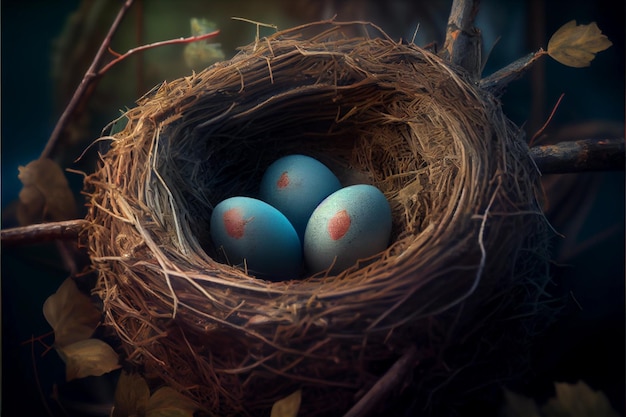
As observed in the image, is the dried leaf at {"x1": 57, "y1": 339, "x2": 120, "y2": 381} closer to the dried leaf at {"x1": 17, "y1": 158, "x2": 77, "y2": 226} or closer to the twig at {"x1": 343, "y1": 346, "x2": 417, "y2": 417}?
the dried leaf at {"x1": 17, "y1": 158, "x2": 77, "y2": 226}

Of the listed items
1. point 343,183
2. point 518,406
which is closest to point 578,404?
point 518,406

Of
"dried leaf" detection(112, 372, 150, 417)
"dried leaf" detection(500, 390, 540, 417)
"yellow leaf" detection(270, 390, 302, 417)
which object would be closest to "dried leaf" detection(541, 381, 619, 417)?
"dried leaf" detection(500, 390, 540, 417)

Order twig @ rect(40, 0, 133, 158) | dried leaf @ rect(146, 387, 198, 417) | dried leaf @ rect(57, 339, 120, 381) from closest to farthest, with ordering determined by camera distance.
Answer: dried leaf @ rect(146, 387, 198, 417), dried leaf @ rect(57, 339, 120, 381), twig @ rect(40, 0, 133, 158)

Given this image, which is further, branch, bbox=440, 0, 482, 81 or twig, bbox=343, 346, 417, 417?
branch, bbox=440, 0, 482, 81

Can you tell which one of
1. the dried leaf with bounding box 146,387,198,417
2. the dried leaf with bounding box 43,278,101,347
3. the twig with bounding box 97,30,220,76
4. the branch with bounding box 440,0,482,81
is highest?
the twig with bounding box 97,30,220,76

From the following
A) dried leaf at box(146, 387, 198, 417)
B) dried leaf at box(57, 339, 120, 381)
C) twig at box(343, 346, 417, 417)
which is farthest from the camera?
dried leaf at box(57, 339, 120, 381)

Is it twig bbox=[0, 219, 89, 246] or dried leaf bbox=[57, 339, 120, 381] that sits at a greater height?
twig bbox=[0, 219, 89, 246]

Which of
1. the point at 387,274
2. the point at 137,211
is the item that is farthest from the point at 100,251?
the point at 387,274

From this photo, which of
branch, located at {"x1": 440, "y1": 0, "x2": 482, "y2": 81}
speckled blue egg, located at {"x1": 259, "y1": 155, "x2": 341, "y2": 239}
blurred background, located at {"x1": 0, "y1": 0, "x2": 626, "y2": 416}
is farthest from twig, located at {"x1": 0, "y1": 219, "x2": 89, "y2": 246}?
branch, located at {"x1": 440, "y1": 0, "x2": 482, "y2": 81}
